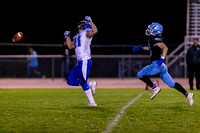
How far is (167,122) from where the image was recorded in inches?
282

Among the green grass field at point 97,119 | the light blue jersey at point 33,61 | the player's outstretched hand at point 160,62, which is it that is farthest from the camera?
the light blue jersey at point 33,61

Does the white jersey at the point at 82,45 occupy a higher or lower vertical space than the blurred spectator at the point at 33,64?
higher

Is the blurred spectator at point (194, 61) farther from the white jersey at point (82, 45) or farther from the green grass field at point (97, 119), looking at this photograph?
the white jersey at point (82, 45)

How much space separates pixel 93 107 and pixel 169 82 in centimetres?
188

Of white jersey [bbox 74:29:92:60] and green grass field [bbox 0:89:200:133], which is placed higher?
white jersey [bbox 74:29:92:60]

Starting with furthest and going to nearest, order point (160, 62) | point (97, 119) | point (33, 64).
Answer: point (33, 64) → point (160, 62) → point (97, 119)

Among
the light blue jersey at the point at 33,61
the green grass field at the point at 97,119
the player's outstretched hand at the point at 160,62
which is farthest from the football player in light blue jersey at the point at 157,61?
the light blue jersey at the point at 33,61

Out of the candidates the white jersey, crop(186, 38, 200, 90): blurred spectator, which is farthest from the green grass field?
crop(186, 38, 200, 90): blurred spectator

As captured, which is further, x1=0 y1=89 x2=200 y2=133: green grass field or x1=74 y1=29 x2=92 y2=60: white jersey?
x1=74 y1=29 x2=92 y2=60: white jersey

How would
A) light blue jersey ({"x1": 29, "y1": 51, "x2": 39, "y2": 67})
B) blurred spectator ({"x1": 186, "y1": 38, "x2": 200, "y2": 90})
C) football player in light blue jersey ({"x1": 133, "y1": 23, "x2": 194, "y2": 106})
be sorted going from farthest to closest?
light blue jersey ({"x1": 29, "y1": 51, "x2": 39, "y2": 67})
blurred spectator ({"x1": 186, "y1": 38, "x2": 200, "y2": 90})
football player in light blue jersey ({"x1": 133, "y1": 23, "x2": 194, "y2": 106})

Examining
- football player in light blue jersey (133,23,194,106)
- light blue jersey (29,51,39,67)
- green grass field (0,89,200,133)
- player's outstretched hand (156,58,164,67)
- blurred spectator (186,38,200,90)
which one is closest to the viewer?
green grass field (0,89,200,133)

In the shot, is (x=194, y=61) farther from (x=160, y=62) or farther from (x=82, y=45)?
(x=82, y=45)

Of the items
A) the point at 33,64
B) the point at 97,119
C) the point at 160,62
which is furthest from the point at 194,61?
the point at 33,64

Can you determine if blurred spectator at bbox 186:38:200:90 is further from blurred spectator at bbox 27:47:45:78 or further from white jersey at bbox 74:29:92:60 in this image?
blurred spectator at bbox 27:47:45:78
